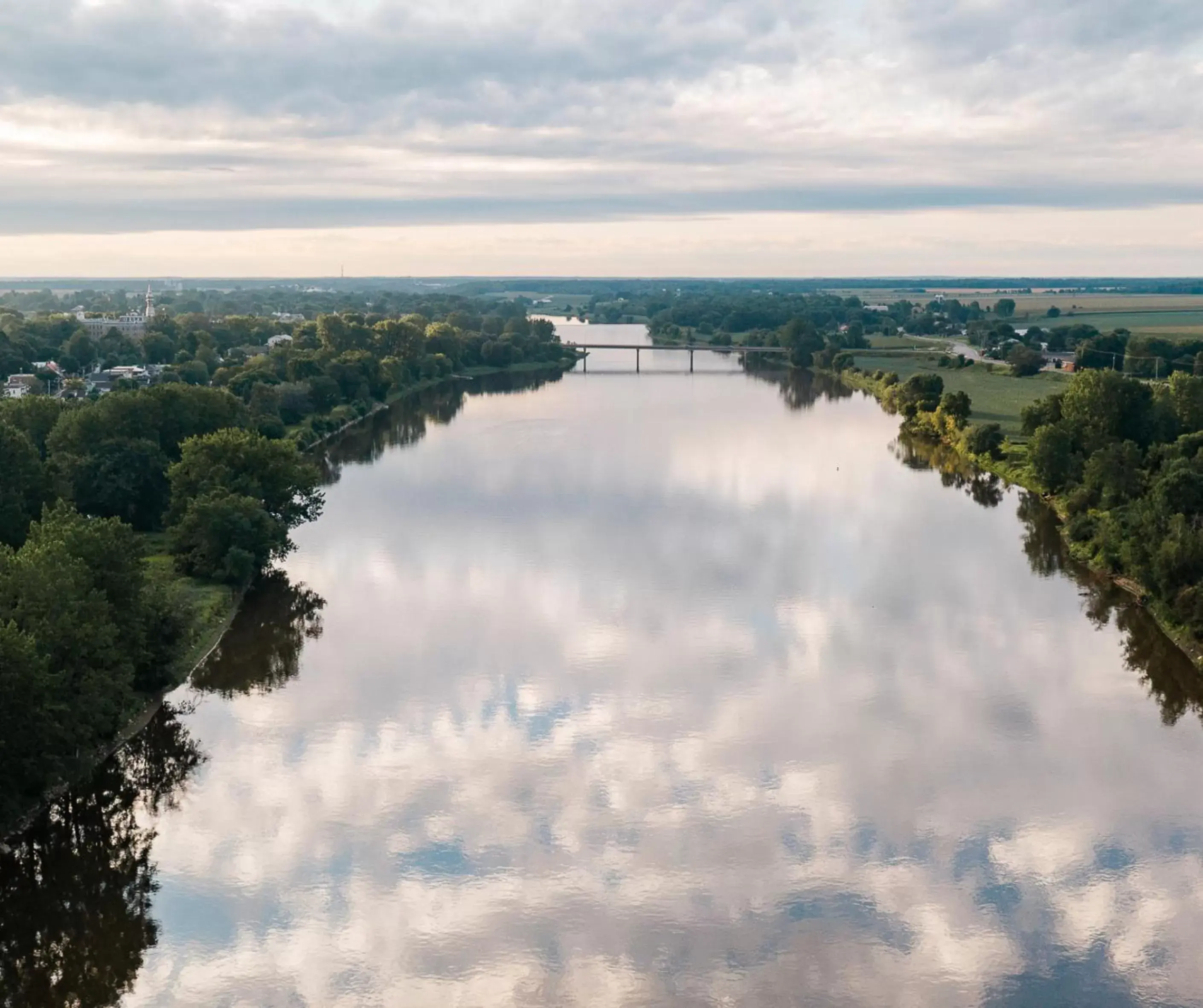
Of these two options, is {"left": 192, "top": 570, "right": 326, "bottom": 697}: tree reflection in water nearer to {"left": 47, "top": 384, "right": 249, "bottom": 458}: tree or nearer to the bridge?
{"left": 47, "top": 384, "right": 249, "bottom": 458}: tree

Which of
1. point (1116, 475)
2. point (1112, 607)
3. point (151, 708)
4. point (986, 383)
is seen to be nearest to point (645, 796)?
point (151, 708)

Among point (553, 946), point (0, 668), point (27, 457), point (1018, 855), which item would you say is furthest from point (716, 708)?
point (27, 457)

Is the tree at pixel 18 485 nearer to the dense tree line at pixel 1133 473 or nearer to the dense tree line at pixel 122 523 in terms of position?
the dense tree line at pixel 122 523

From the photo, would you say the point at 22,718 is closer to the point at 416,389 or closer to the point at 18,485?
the point at 18,485

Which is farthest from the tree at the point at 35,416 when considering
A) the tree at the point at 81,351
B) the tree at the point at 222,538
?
the tree at the point at 81,351

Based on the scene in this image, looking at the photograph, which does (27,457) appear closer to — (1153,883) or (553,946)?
(553,946)

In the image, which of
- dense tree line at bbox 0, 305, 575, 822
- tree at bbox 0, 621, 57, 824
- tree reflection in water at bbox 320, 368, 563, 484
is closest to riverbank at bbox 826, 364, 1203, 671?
dense tree line at bbox 0, 305, 575, 822

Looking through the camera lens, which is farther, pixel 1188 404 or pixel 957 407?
pixel 957 407
